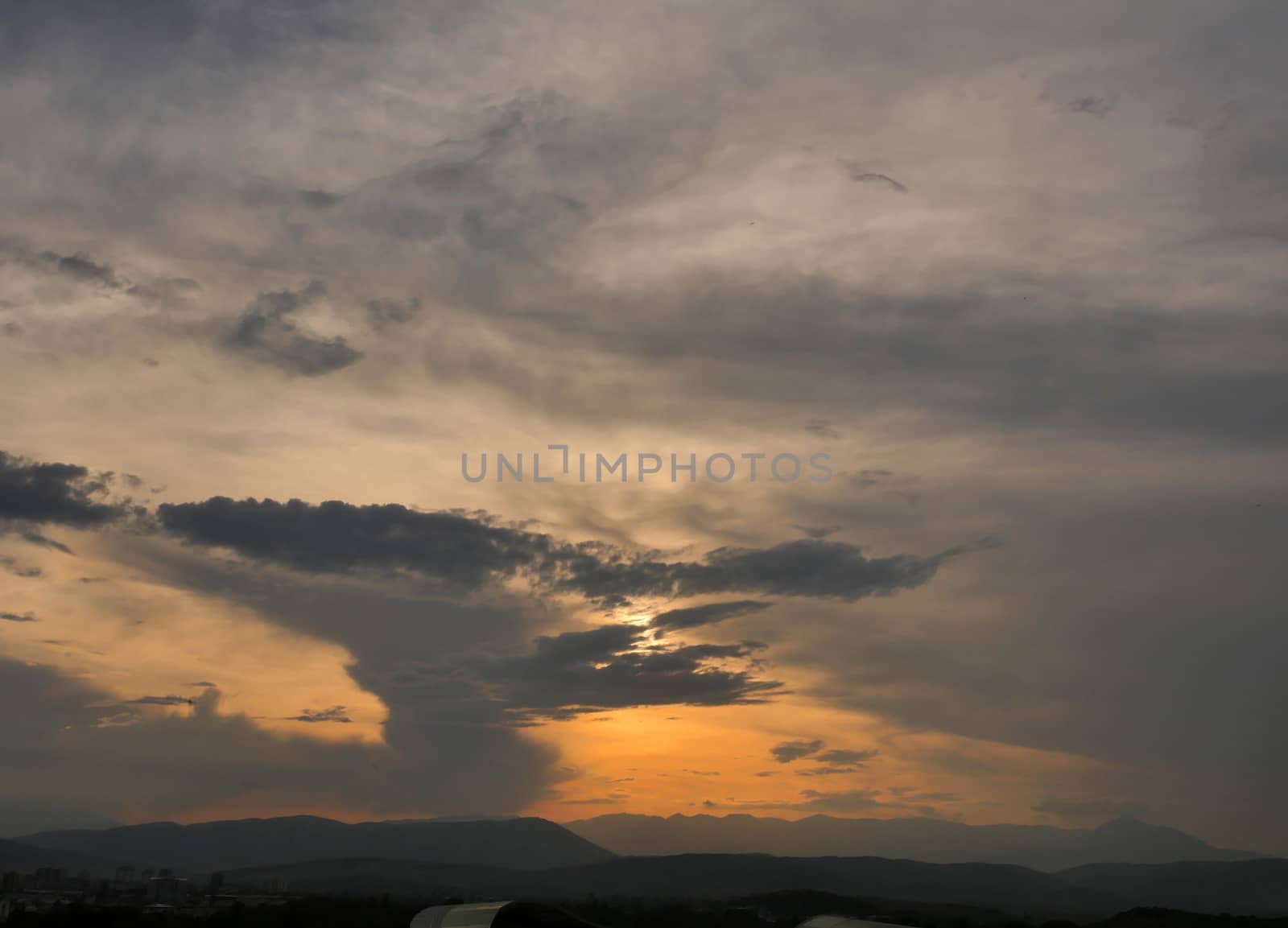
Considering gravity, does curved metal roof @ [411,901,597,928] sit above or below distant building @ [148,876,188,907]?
above

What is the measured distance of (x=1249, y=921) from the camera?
12875 cm

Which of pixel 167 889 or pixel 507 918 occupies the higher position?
pixel 507 918

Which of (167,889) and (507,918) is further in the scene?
(167,889)

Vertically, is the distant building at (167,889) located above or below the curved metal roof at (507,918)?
below

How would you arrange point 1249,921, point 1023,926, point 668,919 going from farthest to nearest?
point 1249,921 < point 1023,926 < point 668,919

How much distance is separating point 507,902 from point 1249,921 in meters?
116

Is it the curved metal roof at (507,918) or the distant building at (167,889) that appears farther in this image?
the distant building at (167,889)

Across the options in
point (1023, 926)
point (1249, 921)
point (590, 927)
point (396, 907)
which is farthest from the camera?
point (1249, 921)

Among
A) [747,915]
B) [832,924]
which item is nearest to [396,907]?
[747,915]

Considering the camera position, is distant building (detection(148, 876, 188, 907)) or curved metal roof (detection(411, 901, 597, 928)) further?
distant building (detection(148, 876, 188, 907))

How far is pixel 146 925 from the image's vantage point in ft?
277

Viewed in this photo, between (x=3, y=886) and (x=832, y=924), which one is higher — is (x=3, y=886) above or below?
below

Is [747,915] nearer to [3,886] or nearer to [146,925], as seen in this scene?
[146,925]

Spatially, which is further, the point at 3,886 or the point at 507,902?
the point at 3,886
